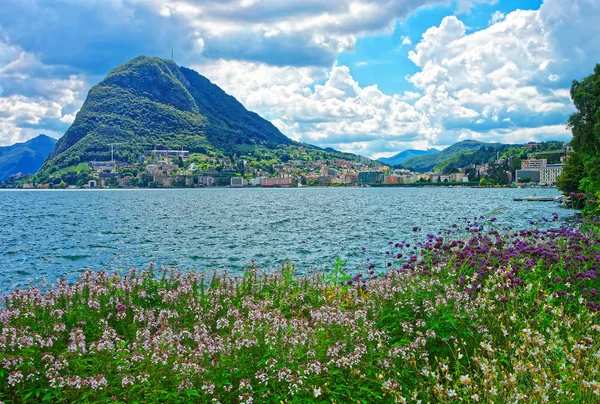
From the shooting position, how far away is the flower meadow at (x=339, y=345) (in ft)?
19.1

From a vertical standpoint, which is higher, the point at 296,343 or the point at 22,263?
the point at 296,343

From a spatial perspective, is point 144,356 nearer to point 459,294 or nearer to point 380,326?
point 380,326

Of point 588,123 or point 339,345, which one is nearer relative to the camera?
point 339,345

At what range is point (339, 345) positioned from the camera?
279 inches

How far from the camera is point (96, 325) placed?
975cm

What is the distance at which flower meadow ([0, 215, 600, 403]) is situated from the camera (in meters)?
5.83

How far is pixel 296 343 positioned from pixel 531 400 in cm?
354

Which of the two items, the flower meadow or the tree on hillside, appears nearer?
the flower meadow

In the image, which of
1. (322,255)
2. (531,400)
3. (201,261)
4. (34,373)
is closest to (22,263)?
(201,261)

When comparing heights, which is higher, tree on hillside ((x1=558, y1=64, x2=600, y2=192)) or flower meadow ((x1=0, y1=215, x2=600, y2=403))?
tree on hillside ((x1=558, y1=64, x2=600, y2=192))

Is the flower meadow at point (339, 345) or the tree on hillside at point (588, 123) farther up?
the tree on hillside at point (588, 123)

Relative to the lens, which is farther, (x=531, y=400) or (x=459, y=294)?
(x=459, y=294)

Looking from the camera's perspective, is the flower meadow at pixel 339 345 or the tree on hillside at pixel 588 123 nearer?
the flower meadow at pixel 339 345

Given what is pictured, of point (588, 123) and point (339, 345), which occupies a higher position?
point (588, 123)
